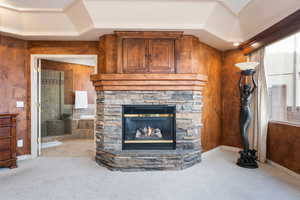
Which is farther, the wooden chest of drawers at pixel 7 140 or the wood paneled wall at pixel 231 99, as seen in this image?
the wood paneled wall at pixel 231 99

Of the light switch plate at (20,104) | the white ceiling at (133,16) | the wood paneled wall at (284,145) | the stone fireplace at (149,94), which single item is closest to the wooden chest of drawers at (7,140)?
the light switch plate at (20,104)

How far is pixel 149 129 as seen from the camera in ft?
12.1

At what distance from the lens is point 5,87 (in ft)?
12.4

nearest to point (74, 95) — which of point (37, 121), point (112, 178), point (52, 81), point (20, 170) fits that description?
point (52, 81)

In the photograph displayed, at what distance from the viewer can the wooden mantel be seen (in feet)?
11.1

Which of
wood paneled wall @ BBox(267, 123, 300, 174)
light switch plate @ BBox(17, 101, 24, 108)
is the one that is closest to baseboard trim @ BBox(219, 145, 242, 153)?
wood paneled wall @ BBox(267, 123, 300, 174)

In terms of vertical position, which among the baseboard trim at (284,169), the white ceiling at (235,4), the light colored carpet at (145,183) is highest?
the white ceiling at (235,4)

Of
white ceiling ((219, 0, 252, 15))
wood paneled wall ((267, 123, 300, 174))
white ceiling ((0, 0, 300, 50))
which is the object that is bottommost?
wood paneled wall ((267, 123, 300, 174))

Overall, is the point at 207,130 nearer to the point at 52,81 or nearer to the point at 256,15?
the point at 256,15

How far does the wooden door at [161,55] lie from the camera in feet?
11.5

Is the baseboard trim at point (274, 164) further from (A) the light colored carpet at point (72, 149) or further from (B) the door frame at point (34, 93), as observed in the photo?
(B) the door frame at point (34, 93)

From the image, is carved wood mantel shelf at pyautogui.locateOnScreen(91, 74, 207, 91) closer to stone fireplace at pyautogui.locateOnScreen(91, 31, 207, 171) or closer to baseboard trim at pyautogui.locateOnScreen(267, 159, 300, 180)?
stone fireplace at pyautogui.locateOnScreen(91, 31, 207, 171)

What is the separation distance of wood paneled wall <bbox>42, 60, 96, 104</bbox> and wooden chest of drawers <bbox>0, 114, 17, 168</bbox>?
2.71 m

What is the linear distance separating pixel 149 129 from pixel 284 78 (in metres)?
2.53
